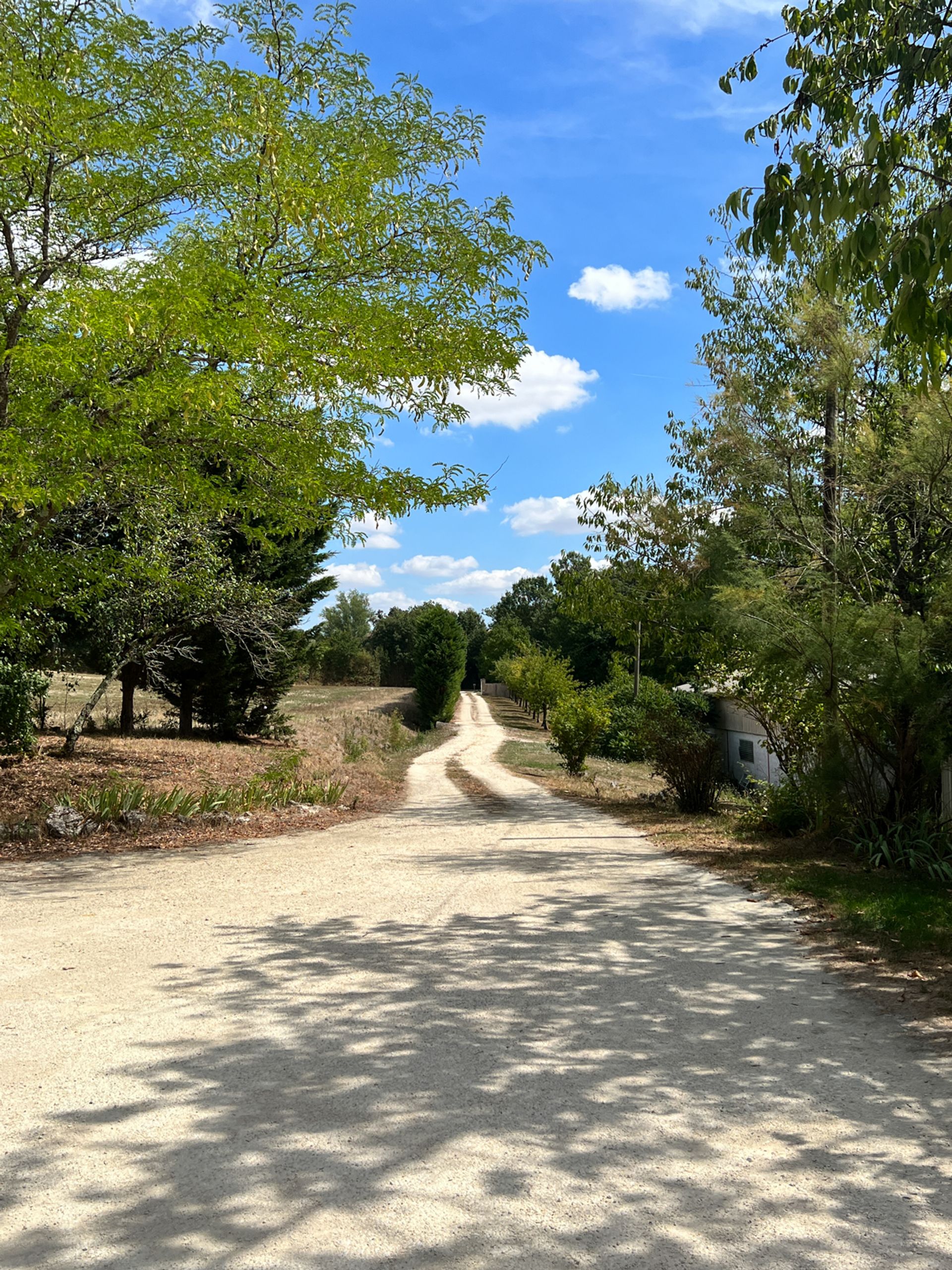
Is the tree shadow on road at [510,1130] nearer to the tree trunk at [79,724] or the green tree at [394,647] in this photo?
the tree trunk at [79,724]

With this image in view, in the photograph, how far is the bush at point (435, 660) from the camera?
39250 mm

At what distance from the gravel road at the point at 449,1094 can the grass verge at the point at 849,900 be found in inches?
13.0

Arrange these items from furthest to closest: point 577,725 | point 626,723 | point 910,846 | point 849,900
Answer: point 626,723, point 577,725, point 910,846, point 849,900

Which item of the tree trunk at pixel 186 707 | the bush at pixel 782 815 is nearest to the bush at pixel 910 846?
the bush at pixel 782 815

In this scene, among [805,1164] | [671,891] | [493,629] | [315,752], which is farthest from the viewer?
[493,629]

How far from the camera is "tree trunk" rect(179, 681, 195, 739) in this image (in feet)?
63.0

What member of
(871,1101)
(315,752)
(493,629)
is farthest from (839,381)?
(493,629)

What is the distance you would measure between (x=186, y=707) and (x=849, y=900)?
15612 mm

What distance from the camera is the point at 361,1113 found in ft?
11.1

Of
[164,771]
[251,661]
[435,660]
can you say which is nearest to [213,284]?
[164,771]

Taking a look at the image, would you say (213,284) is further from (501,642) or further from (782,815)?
(501,642)

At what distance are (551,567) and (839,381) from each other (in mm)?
5778

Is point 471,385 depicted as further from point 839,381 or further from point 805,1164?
point 805,1164

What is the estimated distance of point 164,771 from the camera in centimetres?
1354
